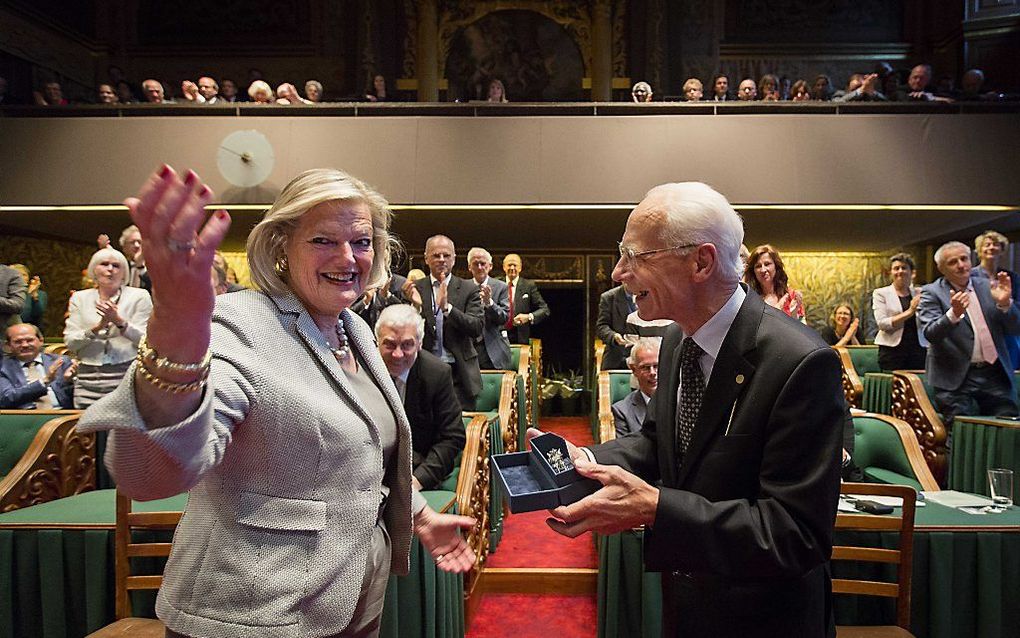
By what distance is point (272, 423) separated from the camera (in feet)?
3.42

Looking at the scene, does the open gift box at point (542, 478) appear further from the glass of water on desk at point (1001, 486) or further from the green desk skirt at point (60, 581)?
the glass of water on desk at point (1001, 486)

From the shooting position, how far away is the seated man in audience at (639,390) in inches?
130

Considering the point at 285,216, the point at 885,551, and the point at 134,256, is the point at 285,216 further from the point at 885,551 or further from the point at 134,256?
the point at 134,256

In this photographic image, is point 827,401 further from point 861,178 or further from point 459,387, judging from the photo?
point 861,178

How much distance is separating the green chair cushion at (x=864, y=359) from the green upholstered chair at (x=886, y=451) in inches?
117

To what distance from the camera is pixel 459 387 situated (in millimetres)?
4289

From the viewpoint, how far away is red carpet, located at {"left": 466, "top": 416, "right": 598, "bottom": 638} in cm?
296

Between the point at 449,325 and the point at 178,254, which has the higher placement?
the point at 178,254

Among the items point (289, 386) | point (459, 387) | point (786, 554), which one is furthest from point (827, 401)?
point (459, 387)

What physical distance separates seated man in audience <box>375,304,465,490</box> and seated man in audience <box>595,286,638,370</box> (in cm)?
268

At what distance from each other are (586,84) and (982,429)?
9294 millimetres

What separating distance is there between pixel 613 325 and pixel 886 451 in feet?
8.31

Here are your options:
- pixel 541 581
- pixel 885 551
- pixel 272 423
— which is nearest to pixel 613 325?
pixel 541 581

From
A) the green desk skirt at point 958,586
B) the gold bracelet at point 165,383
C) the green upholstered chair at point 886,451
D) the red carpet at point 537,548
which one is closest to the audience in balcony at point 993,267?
the green upholstered chair at point 886,451
